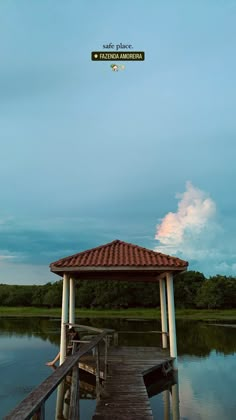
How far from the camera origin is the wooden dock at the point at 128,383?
5852 millimetres

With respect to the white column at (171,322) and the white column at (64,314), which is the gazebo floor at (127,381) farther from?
the white column at (64,314)

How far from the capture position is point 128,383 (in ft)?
25.8

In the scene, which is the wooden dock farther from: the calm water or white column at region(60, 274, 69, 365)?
white column at region(60, 274, 69, 365)

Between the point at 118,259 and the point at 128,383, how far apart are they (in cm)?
427

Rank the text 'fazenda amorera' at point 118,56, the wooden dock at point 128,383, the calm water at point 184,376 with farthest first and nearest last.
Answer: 1. the text 'fazenda amorera' at point 118,56
2. the calm water at point 184,376
3. the wooden dock at point 128,383

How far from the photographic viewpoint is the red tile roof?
11.1 meters

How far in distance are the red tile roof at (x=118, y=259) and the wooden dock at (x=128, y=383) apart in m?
2.66

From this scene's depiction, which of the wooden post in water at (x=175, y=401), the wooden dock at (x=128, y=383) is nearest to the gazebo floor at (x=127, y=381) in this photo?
the wooden dock at (x=128, y=383)

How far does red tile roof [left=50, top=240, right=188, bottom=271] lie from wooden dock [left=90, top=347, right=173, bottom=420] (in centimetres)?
266

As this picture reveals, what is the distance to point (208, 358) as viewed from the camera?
1644 cm

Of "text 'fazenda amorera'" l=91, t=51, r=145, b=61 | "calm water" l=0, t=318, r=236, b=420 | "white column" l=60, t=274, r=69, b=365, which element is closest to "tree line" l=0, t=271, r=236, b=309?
"calm water" l=0, t=318, r=236, b=420

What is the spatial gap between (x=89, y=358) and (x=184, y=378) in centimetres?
312

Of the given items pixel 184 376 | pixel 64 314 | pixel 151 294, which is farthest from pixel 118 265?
pixel 151 294

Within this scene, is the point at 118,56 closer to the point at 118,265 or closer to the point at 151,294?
the point at 118,265
